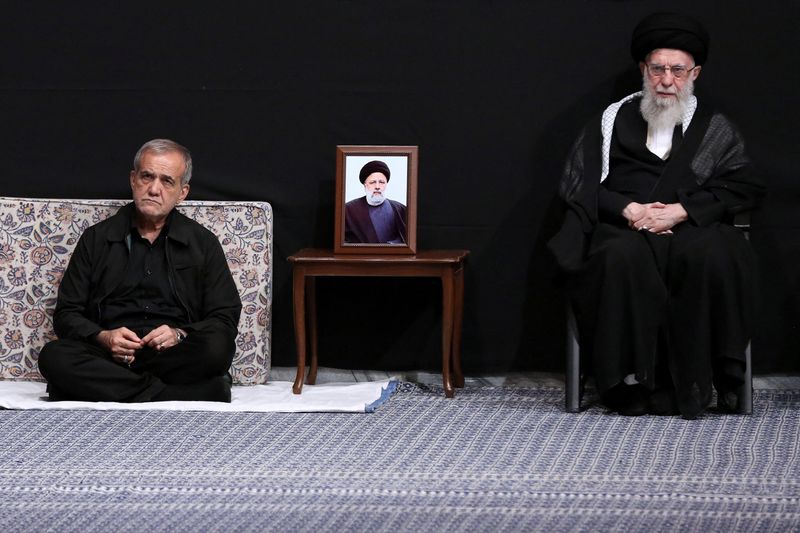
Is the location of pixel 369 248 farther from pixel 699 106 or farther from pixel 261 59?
pixel 699 106

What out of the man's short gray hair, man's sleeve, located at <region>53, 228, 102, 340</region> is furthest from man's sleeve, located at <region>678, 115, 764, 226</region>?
man's sleeve, located at <region>53, 228, 102, 340</region>

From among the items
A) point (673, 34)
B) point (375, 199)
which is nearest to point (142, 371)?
point (375, 199)

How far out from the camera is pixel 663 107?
4738 mm

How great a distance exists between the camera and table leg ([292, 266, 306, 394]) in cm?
473

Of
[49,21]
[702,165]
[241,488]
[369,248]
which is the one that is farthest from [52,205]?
[702,165]

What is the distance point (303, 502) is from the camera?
3.33 m

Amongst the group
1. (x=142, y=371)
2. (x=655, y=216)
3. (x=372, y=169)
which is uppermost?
(x=372, y=169)

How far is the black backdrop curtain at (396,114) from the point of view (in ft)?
16.7

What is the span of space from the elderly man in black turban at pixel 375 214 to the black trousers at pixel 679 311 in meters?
0.84

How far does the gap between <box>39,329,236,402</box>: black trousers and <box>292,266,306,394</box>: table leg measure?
0.26 meters

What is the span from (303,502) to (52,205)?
2267mm

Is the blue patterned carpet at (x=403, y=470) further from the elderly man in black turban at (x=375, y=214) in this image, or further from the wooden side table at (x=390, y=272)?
the elderly man in black turban at (x=375, y=214)

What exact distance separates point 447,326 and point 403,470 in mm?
1159

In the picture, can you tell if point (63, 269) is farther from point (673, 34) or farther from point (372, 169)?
point (673, 34)
